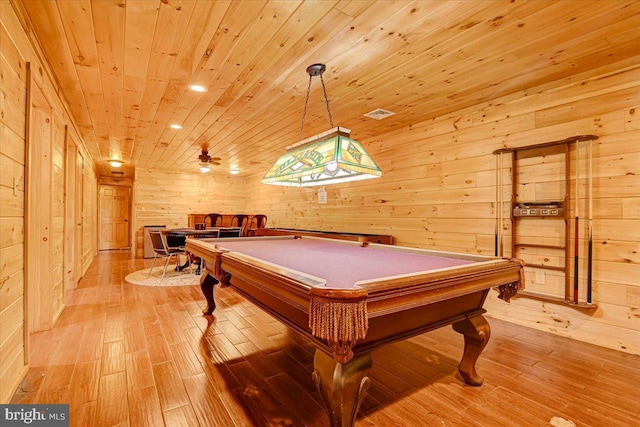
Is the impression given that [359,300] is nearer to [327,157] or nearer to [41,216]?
[327,157]

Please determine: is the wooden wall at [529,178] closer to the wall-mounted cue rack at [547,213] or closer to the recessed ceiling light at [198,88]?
the wall-mounted cue rack at [547,213]

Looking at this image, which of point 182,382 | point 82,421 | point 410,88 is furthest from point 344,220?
point 82,421

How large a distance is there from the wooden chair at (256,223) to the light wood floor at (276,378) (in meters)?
4.16

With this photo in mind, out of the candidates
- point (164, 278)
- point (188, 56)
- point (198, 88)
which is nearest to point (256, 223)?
point (164, 278)

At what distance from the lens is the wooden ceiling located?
1.83 metres

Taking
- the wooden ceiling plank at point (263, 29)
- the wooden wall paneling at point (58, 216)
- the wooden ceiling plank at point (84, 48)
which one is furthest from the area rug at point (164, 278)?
the wooden ceiling plank at point (263, 29)

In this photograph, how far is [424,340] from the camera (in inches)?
108

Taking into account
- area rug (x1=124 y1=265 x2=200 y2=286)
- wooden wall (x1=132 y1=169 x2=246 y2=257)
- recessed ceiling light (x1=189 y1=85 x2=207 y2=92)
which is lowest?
area rug (x1=124 y1=265 x2=200 y2=286)

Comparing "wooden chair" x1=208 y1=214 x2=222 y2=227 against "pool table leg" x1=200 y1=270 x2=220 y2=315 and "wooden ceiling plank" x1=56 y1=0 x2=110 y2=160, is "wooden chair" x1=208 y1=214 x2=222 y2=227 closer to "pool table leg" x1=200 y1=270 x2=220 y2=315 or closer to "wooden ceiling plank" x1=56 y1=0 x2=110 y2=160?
"wooden ceiling plank" x1=56 y1=0 x2=110 y2=160

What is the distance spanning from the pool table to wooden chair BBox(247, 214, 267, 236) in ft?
16.5

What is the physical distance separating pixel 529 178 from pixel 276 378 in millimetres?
2990

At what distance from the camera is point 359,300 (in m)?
1.13

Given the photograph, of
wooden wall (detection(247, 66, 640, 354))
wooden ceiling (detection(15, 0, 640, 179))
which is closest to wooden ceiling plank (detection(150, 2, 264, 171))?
wooden ceiling (detection(15, 0, 640, 179))

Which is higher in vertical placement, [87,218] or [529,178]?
[529,178]
